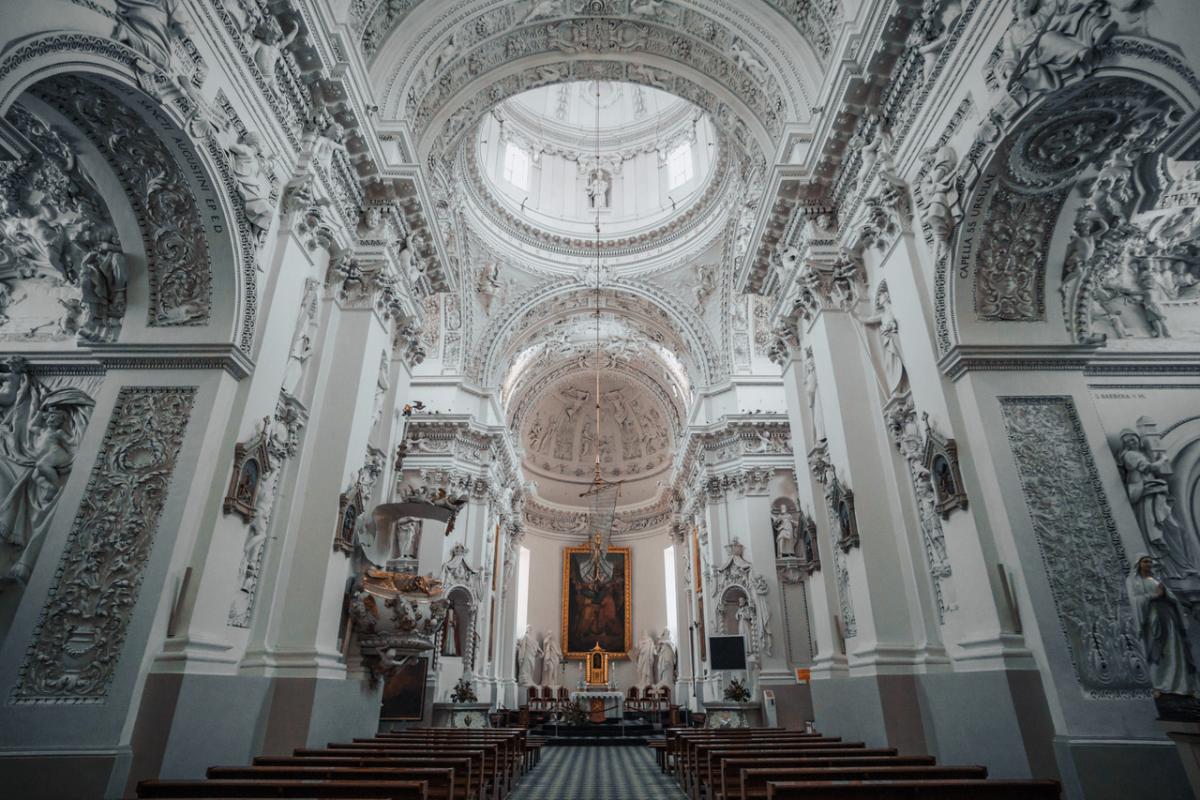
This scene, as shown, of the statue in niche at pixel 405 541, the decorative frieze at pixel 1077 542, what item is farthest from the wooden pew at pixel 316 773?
the statue in niche at pixel 405 541

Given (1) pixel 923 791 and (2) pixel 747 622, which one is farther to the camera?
(2) pixel 747 622

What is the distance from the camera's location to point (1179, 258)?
Answer: 7160mm

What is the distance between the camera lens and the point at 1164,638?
4566 millimetres

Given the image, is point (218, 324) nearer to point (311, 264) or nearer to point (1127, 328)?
point (311, 264)

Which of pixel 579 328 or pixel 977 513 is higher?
pixel 579 328

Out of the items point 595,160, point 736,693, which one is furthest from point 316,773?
point 595,160

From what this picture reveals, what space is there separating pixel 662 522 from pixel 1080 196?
21.1m

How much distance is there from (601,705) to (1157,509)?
51.9 ft

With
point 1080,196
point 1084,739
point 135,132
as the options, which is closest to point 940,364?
point 1080,196

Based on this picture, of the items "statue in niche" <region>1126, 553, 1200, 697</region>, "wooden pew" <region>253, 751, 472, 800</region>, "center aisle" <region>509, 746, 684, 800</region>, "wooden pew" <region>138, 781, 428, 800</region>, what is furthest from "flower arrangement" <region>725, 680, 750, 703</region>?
"wooden pew" <region>138, 781, 428, 800</region>

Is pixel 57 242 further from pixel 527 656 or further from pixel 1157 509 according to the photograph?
pixel 527 656

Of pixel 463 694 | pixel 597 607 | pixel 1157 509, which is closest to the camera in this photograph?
pixel 1157 509

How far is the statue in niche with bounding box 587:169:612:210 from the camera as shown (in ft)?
66.7

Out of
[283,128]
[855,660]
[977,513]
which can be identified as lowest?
[855,660]
